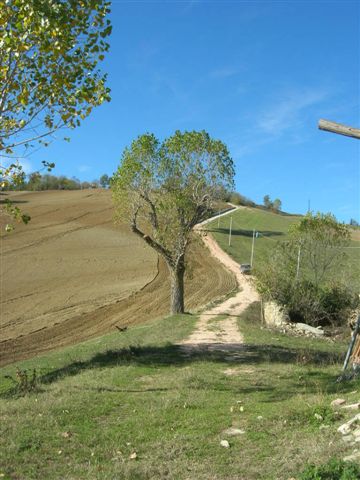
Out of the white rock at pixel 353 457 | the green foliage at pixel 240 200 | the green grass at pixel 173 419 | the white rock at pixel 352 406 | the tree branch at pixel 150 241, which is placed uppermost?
the green foliage at pixel 240 200

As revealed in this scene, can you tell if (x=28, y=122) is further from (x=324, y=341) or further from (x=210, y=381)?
(x=324, y=341)

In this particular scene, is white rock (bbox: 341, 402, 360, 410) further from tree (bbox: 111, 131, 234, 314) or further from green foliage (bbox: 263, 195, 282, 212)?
green foliage (bbox: 263, 195, 282, 212)

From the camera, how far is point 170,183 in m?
24.3

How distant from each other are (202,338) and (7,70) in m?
11.8

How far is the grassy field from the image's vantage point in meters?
27.2

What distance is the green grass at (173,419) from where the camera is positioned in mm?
5922

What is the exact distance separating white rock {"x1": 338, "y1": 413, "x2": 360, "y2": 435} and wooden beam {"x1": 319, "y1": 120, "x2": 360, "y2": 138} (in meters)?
3.75

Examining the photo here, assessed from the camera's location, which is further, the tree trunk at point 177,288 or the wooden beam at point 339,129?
the tree trunk at point 177,288

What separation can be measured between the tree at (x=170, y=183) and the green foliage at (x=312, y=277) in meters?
4.49

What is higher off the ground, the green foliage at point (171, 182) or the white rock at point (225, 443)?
the green foliage at point (171, 182)

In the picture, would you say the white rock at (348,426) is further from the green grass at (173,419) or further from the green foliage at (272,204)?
the green foliage at (272,204)

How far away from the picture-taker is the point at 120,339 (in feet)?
66.2

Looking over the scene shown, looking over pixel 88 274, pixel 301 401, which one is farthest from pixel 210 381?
pixel 88 274

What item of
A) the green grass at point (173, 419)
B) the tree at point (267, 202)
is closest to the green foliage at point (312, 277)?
the green grass at point (173, 419)
